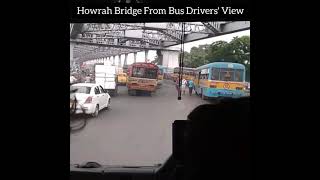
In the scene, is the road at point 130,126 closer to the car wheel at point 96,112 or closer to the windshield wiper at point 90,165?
the car wheel at point 96,112

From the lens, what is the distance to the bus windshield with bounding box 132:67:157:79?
4.07 metres

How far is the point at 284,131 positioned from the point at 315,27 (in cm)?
36

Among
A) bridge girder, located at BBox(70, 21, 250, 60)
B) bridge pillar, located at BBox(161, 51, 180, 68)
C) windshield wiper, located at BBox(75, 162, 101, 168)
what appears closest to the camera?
windshield wiper, located at BBox(75, 162, 101, 168)

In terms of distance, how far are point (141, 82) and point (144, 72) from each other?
15.6 inches

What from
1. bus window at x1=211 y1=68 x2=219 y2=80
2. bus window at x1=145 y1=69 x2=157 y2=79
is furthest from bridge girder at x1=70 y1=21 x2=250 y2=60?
bus window at x1=211 y1=68 x2=219 y2=80

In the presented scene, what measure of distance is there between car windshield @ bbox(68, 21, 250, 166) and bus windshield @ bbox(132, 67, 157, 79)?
1 centimetres

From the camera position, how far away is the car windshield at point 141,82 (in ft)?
8.43

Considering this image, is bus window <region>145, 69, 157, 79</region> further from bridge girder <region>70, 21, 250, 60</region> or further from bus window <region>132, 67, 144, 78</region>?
bridge girder <region>70, 21, 250, 60</region>

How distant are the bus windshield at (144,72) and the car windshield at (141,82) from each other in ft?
0.04

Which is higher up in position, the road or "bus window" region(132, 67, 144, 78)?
"bus window" region(132, 67, 144, 78)

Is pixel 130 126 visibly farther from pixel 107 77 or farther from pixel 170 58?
pixel 170 58

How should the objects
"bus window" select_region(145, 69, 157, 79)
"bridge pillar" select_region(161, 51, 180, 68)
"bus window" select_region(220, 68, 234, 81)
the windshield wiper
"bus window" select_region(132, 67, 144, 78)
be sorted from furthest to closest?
"bus window" select_region(220, 68, 234, 81)
"bus window" select_region(145, 69, 157, 79)
"bus window" select_region(132, 67, 144, 78)
"bridge pillar" select_region(161, 51, 180, 68)
the windshield wiper

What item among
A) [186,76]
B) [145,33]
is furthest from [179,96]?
A: [145,33]
